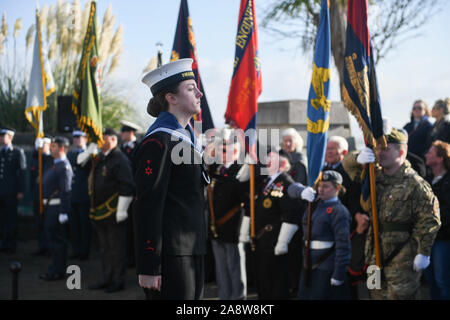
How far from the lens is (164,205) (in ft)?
9.21

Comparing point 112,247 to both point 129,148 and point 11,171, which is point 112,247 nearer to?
point 129,148

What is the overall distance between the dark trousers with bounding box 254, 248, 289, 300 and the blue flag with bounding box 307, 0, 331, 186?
93 cm

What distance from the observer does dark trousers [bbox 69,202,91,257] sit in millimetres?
8852

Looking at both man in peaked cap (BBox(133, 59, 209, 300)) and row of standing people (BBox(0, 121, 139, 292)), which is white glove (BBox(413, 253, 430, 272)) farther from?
row of standing people (BBox(0, 121, 139, 292))

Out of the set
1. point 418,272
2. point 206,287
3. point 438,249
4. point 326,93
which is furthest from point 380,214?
point 206,287

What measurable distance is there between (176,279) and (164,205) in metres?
0.40

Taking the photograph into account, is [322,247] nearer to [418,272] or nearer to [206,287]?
[418,272]

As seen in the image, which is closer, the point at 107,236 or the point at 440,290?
the point at 440,290

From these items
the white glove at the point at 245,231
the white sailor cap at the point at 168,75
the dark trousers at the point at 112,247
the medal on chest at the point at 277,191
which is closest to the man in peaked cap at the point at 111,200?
the dark trousers at the point at 112,247

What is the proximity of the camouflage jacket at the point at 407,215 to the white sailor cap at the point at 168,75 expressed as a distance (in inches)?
84.1

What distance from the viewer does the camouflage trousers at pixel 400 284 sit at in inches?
165

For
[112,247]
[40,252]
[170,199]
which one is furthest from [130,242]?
[170,199]

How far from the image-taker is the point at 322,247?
15.6ft
